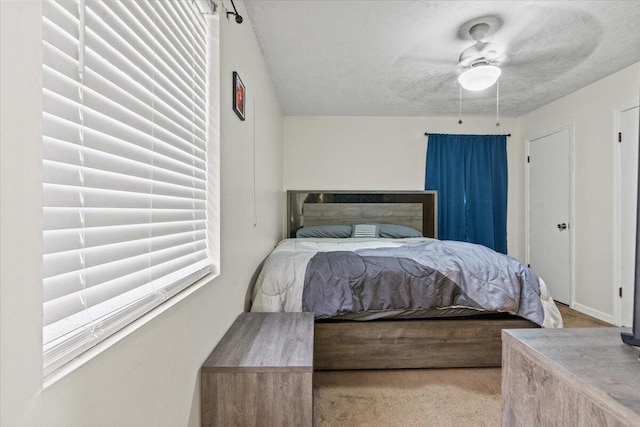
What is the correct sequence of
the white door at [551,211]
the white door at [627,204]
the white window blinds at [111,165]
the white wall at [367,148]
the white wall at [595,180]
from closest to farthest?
the white window blinds at [111,165] → the white door at [627,204] → the white wall at [595,180] → the white door at [551,211] → the white wall at [367,148]

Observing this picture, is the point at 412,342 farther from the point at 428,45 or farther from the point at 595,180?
the point at 595,180

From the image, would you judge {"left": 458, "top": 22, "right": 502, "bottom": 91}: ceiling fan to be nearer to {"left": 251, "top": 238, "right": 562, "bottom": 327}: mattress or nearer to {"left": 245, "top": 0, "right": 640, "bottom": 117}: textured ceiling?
{"left": 245, "top": 0, "right": 640, "bottom": 117}: textured ceiling

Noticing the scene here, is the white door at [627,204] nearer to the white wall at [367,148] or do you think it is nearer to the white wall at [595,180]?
the white wall at [595,180]

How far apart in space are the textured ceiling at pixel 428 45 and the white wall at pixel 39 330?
0.97 m

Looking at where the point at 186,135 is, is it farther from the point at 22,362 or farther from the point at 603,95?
the point at 603,95

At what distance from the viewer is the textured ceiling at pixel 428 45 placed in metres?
1.96

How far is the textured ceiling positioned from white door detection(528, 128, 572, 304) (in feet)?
2.15

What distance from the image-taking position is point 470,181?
4254 millimetres

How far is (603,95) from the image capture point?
9.96ft

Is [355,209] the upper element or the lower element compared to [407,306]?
upper

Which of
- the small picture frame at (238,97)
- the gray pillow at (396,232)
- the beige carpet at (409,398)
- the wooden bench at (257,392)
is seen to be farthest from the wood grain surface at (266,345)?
the gray pillow at (396,232)

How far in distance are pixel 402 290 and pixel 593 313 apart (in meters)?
2.63

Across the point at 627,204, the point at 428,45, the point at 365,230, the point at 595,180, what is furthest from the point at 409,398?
the point at 595,180

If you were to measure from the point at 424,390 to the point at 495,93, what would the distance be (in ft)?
10.6
